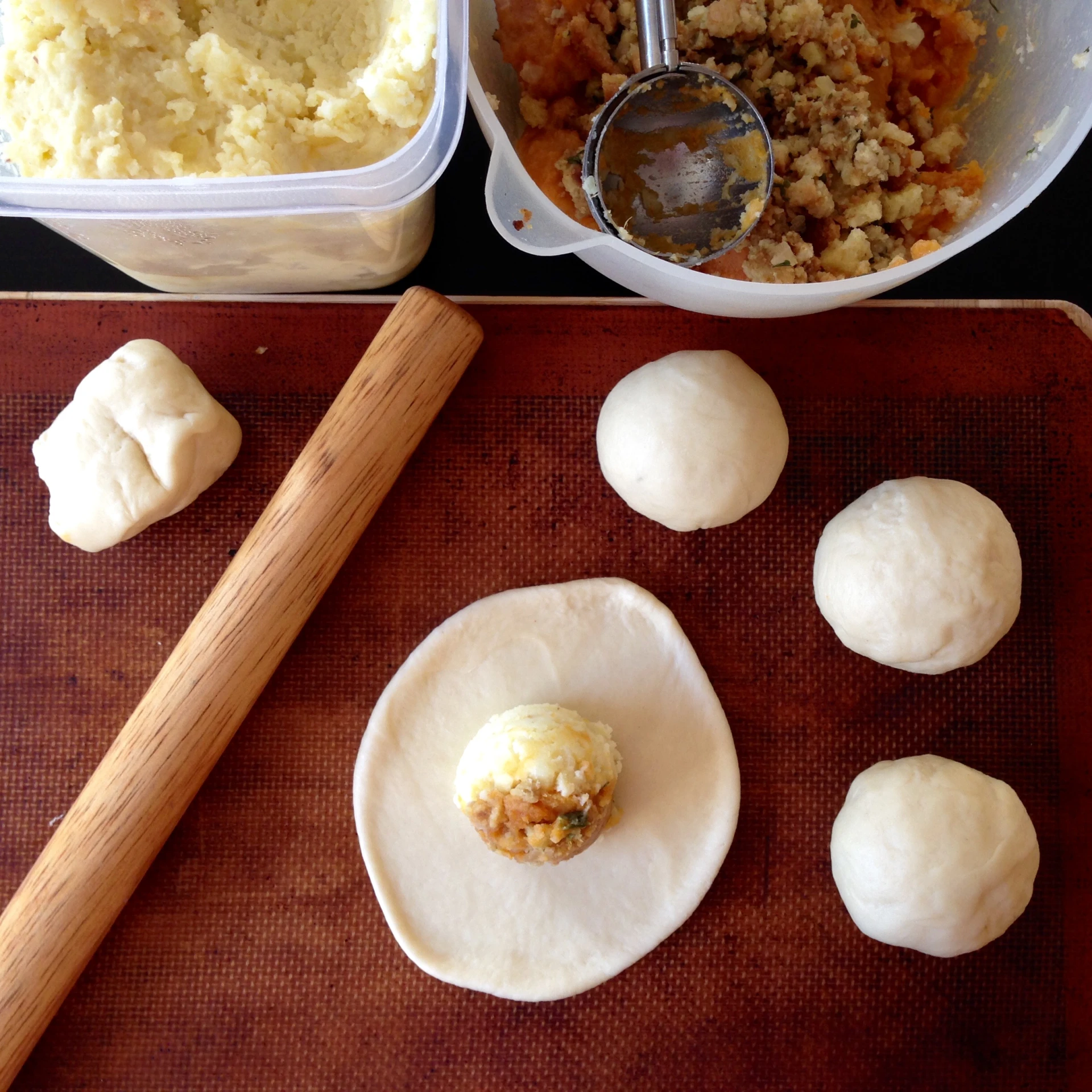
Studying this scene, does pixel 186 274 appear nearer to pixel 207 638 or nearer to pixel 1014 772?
pixel 207 638

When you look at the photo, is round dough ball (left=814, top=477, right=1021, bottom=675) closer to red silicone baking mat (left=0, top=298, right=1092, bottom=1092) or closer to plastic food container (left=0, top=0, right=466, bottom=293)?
red silicone baking mat (left=0, top=298, right=1092, bottom=1092)

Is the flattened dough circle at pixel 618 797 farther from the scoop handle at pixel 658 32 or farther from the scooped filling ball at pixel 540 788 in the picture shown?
the scoop handle at pixel 658 32

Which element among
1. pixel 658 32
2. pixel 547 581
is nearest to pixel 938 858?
pixel 547 581

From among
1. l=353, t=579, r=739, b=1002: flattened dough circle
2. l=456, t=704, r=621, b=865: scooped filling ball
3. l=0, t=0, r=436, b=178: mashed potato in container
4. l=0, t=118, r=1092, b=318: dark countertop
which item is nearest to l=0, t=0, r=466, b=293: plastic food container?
l=0, t=0, r=436, b=178: mashed potato in container

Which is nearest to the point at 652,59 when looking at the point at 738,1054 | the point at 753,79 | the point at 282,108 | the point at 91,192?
the point at 753,79

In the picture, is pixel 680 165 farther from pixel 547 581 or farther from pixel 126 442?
pixel 126 442

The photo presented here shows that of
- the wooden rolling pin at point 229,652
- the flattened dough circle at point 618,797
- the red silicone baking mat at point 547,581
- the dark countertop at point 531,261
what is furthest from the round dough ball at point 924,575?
the wooden rolling pin at point 229,652

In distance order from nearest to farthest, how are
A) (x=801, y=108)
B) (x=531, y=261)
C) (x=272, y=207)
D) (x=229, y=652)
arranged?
1. (x=272, y=207)
2. (x=801, y=108)
3. (x=229, y=652)
4. (x=531, y=261)
